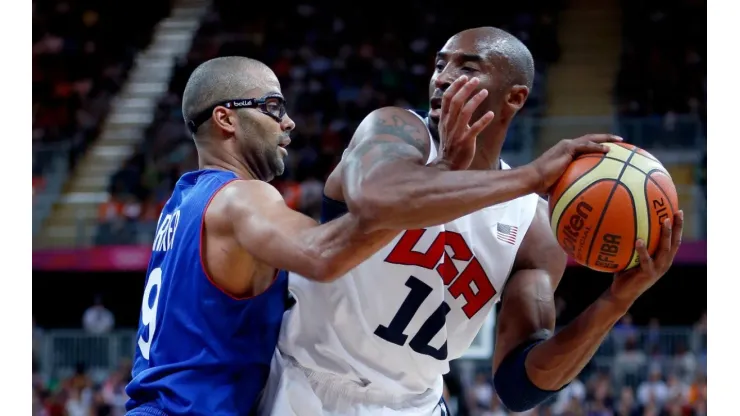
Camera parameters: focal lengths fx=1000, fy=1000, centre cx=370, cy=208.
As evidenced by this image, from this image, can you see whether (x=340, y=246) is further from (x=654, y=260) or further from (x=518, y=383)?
(x=518, y=383)

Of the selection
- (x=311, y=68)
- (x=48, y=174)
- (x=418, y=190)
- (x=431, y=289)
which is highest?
(x=418, y=190)

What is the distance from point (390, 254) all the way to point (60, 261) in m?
10.2

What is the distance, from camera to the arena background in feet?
36.9

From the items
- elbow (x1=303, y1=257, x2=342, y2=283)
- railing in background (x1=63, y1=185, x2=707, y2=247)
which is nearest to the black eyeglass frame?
elbow (x1=303, y1=257, x2=342, y2=283)

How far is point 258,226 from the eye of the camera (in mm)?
3355

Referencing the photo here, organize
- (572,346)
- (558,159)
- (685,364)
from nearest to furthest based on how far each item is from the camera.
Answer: (558,159) → (572,346) → (685,364)

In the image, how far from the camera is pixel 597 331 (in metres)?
3.81

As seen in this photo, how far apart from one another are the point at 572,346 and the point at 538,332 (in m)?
0.27

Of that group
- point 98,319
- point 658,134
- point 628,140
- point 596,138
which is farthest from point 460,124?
point 98,319

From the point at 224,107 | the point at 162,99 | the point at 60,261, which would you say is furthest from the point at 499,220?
the point at 162,99

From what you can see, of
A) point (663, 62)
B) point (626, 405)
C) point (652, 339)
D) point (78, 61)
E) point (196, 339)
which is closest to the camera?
point (196, 339)

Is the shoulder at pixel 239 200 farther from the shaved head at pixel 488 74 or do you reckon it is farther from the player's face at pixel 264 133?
the shaved head at pixel 488 74

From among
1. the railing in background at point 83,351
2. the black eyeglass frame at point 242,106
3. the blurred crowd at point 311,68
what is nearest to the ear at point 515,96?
the black eyeglass frame at point 242,106

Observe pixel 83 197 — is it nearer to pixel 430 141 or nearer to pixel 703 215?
pixel 703 215
